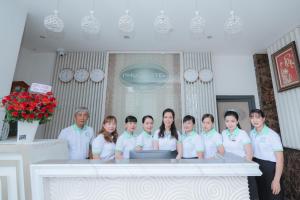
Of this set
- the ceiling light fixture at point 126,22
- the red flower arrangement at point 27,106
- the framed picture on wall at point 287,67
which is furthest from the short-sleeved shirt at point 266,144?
the red flower arrangement at point 27,106

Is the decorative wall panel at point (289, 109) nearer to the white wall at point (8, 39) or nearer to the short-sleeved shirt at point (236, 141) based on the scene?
the short-sleeved shirt at point (236, 141)

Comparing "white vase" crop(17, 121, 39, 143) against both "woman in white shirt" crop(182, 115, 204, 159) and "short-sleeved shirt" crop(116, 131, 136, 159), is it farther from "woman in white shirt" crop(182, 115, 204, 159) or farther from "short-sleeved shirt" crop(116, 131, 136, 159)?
"woman in white shirt" crop(182, 115, 204, 159)

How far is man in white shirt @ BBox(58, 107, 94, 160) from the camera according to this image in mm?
2311

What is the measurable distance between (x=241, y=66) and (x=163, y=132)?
305 centimetres

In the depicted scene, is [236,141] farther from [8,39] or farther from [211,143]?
[8,39]

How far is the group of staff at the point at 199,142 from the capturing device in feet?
5.74

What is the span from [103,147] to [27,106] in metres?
0.93

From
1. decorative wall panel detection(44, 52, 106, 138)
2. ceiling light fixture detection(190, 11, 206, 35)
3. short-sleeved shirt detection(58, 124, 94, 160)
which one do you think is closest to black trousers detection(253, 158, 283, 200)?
ceiling light fixture detection(190, 11, 206, 35)

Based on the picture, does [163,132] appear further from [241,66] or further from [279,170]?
[241,66]

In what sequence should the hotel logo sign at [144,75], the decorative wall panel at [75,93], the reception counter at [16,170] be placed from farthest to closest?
the hotel logo sign at [144,75] → the decorative wall panel at [75,93] → the reception counter at [16,170]

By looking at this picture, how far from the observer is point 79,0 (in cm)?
252

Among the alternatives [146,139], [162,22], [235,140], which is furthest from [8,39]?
[235,140]

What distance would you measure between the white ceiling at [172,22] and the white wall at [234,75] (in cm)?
25

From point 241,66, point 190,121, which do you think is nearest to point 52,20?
point 190,121
